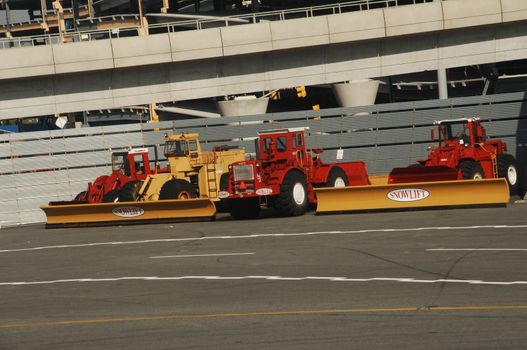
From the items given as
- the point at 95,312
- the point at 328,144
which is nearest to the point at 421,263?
the point at 95,312

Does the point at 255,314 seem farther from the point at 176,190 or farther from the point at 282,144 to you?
the point at 176,190

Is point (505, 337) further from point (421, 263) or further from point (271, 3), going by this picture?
point (271, 3)

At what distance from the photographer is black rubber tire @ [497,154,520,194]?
92.1 feet

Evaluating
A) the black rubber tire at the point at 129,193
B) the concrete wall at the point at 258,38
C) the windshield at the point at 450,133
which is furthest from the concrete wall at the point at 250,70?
the black rubber tire at the point at 129,193

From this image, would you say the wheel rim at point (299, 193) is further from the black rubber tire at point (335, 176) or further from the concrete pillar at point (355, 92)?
the concrete pillar at point (355, 92)

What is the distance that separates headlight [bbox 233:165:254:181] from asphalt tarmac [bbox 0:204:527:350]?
2359mm

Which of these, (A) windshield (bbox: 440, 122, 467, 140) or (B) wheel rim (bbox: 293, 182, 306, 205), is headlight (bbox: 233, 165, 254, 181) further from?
(A) windshield (bbox: 440, 122, 467, 140)

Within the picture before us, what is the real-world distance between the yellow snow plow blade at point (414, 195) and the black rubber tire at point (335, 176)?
3.90 feet

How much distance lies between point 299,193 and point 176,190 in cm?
407

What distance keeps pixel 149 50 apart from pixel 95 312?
25.7 meters

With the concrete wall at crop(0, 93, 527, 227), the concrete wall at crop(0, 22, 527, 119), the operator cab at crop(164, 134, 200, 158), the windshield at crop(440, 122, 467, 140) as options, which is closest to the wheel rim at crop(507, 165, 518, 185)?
the windshield at crop(440, 122, 467, 140)

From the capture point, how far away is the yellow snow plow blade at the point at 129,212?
27.2m

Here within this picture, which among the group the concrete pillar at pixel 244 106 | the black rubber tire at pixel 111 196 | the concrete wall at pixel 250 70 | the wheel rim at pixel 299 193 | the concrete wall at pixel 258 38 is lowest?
→ the wheel rim at pixel 299 193

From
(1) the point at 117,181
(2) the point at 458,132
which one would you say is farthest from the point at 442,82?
(1) the point at 117,181
